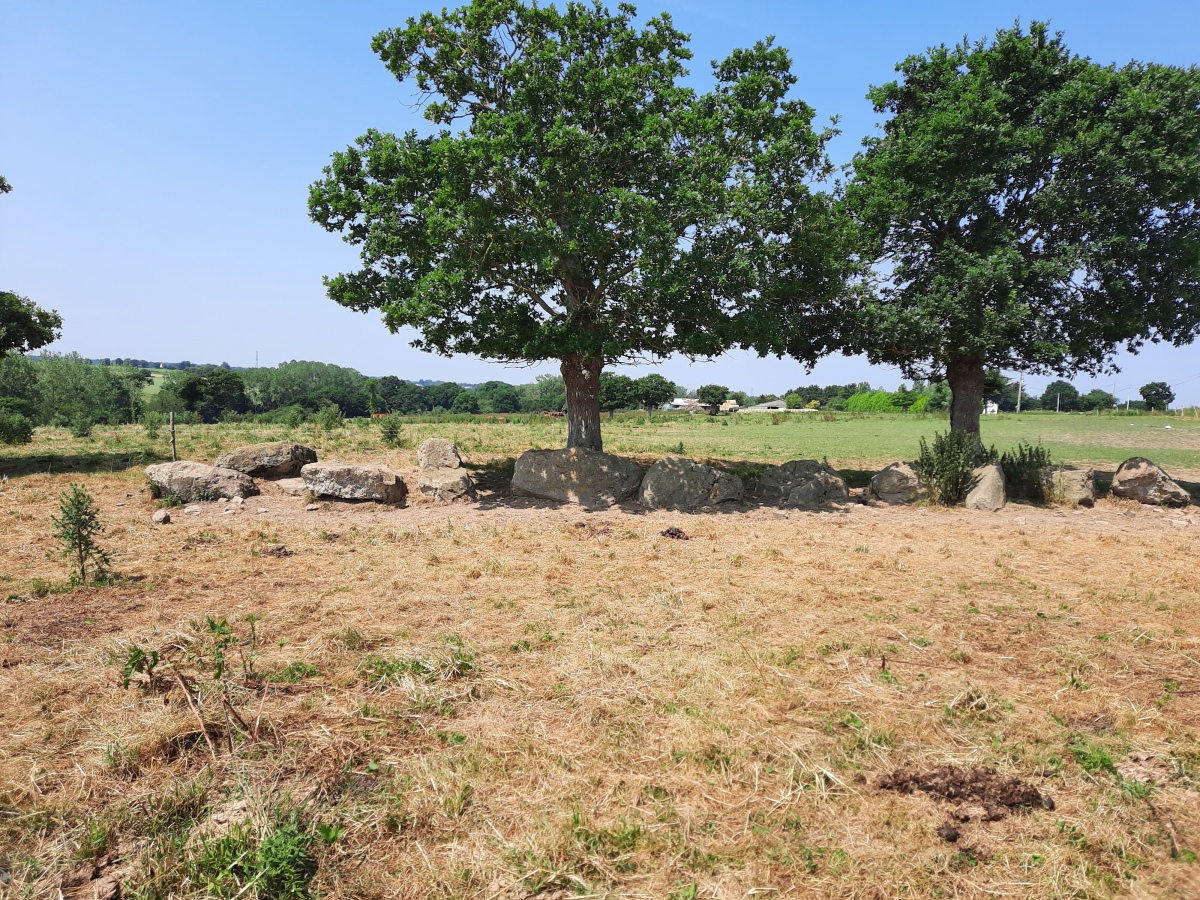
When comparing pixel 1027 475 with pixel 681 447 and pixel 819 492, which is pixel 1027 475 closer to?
pixel 819 492

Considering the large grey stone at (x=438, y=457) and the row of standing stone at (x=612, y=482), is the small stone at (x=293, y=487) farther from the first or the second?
the large grey stone at (x=438, y=457)

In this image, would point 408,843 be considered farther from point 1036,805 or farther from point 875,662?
point 875,662

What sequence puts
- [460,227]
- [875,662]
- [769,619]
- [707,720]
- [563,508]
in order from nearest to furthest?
1. [707,720]
2. [875,662]
3. [769,619]
4. [460,227]
5. [563,508]

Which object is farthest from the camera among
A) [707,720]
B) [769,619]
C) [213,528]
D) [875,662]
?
[213,528]

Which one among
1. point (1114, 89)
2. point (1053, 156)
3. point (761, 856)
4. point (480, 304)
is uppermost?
point (1114, 89)

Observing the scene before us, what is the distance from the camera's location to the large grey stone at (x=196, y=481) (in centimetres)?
1375

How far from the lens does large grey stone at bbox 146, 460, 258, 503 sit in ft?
45.1

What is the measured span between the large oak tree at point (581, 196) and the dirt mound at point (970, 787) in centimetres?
984

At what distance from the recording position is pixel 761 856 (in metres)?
3.64

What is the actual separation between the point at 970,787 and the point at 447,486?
11849 mm

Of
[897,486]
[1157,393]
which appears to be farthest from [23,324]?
[1157,393]

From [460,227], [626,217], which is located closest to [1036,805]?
[626,217]

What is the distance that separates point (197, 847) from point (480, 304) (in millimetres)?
12015

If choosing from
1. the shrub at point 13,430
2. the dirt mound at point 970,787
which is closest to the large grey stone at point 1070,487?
the dirt mound at point 970,787
